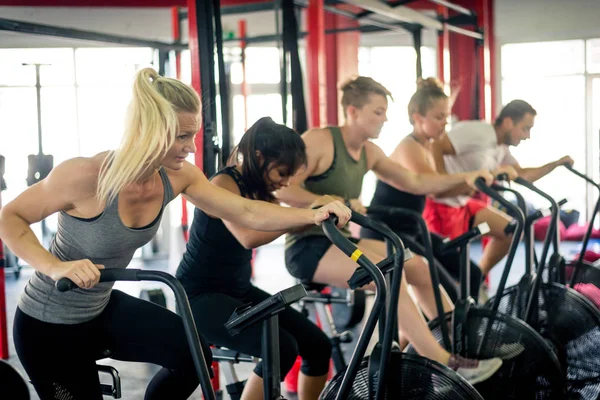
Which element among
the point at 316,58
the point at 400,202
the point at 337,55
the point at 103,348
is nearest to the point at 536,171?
the point at 400,202

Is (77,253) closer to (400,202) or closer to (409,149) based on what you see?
Answer: (400,202)

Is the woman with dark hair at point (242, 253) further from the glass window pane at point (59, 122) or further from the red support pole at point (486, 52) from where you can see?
the red support pole at point (486, 52)

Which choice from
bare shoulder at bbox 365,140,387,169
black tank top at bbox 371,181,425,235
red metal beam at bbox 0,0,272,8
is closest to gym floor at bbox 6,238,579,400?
black tank top at bbox 371,181,425,235

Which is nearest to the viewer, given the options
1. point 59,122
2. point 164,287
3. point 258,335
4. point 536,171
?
point 258,335

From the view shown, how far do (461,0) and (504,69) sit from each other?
1095 millimetres

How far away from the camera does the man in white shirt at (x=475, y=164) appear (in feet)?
13.6

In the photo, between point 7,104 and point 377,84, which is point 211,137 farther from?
point 7,104

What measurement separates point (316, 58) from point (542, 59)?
20.6ft

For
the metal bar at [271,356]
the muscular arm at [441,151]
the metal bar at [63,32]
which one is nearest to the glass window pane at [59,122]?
the metal bar at [63,32]

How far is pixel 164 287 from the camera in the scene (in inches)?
257

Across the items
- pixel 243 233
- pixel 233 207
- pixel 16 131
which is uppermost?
pixel 16 131

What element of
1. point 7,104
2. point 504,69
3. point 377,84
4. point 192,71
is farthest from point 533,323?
point 504,69

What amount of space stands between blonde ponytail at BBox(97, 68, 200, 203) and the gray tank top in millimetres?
91

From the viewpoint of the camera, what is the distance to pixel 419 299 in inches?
132
